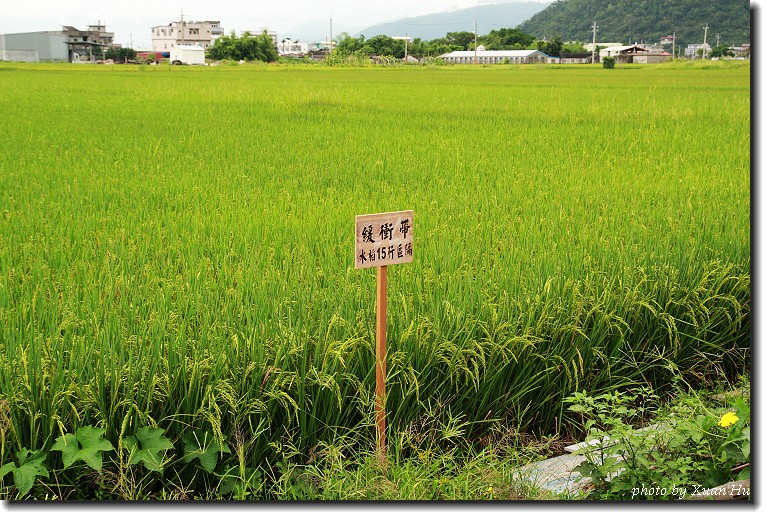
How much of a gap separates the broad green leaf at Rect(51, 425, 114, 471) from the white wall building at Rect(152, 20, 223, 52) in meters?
4.77

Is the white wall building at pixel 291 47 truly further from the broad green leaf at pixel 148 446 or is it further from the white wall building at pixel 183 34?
the broad green leaf at pixel 148 446

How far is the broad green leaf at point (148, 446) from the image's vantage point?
2309 millimetres

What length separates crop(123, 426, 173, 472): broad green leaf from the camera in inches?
90.9

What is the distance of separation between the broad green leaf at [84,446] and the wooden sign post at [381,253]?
78 centimetres

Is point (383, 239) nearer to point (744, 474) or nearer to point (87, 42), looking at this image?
point (744, 474)

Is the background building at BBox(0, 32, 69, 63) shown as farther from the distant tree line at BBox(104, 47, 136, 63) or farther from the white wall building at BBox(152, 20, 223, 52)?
the white wall building at BBox(152, 20, 223, 52)

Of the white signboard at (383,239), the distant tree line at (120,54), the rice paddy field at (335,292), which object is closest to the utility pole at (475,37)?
the rice paddy field at (335,292)

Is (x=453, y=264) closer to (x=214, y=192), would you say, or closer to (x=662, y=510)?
(x=662, y=510)

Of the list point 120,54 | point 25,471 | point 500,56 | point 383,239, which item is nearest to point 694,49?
point 500,56

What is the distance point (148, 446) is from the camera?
92.8 inches

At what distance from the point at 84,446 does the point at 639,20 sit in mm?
6323

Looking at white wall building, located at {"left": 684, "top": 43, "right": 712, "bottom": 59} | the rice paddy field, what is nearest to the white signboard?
the rice paddy field

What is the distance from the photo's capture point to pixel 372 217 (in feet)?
7.94

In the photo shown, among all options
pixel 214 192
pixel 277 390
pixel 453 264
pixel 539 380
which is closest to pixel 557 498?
pixel 539 380
